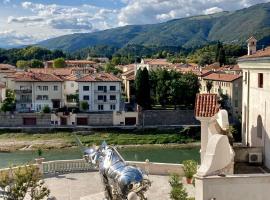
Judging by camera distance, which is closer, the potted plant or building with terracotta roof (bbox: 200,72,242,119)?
the potted plant

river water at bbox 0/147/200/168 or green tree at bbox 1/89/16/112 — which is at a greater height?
green tree at bbox 1/89/16/112

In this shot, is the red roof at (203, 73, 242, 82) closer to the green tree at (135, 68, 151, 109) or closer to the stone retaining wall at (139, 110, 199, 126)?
the stone retaining wall at (139, 110, 199, 126)

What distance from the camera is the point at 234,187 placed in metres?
10.2

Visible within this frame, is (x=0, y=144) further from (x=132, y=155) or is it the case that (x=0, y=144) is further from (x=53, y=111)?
(x=132, y=155)

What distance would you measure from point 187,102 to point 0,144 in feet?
74.9

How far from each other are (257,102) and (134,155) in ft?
107

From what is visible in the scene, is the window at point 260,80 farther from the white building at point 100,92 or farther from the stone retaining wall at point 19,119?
the white building at point 100,92

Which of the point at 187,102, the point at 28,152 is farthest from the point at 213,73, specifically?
the point at 28,152

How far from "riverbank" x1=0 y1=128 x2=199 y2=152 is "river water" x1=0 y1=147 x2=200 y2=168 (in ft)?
4.66

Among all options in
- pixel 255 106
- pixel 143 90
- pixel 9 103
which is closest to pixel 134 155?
pixel 143 90

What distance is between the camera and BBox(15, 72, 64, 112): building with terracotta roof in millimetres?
58938

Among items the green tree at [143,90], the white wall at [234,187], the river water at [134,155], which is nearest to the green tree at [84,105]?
the green tree at [143,90]

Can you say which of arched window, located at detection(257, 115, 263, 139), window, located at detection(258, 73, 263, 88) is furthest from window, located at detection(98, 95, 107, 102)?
window, located at detection(258, 73, 263, 88)

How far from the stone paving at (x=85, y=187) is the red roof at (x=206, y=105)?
468 centimetres
